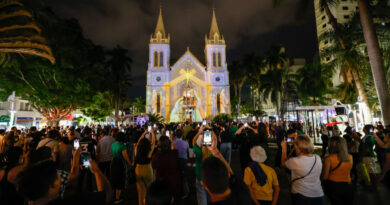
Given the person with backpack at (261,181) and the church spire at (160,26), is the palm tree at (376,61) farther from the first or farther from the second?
the church spire at (160,26)

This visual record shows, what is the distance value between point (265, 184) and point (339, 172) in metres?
1.37

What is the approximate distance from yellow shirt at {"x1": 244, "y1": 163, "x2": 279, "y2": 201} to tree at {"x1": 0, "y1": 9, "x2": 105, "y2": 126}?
59.6 feet

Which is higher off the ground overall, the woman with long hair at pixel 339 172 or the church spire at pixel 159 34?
the church spire at pixel 159 34

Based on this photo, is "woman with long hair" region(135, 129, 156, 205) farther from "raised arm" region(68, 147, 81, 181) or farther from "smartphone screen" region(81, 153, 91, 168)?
"smartphone screen" region(81, 153, 91, 168)

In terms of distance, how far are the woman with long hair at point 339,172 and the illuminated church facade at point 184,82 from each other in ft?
120

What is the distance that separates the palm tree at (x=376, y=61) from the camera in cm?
860

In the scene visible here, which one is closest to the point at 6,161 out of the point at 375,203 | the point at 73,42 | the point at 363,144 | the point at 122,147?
the point at 122,147

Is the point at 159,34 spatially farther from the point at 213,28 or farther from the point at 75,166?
the point at 75,166

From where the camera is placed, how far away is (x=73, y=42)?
22.0 meters

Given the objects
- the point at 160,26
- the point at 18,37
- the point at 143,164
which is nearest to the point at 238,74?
the point at 160,26

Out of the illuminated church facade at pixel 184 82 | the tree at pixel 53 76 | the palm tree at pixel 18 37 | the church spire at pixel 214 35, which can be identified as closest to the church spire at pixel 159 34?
the illuminated church facade at pixel 184 82

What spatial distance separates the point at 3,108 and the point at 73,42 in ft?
52.2

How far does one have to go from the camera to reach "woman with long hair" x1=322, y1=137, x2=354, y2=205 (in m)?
2.96

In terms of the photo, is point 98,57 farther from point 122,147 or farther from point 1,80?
point 122,147
